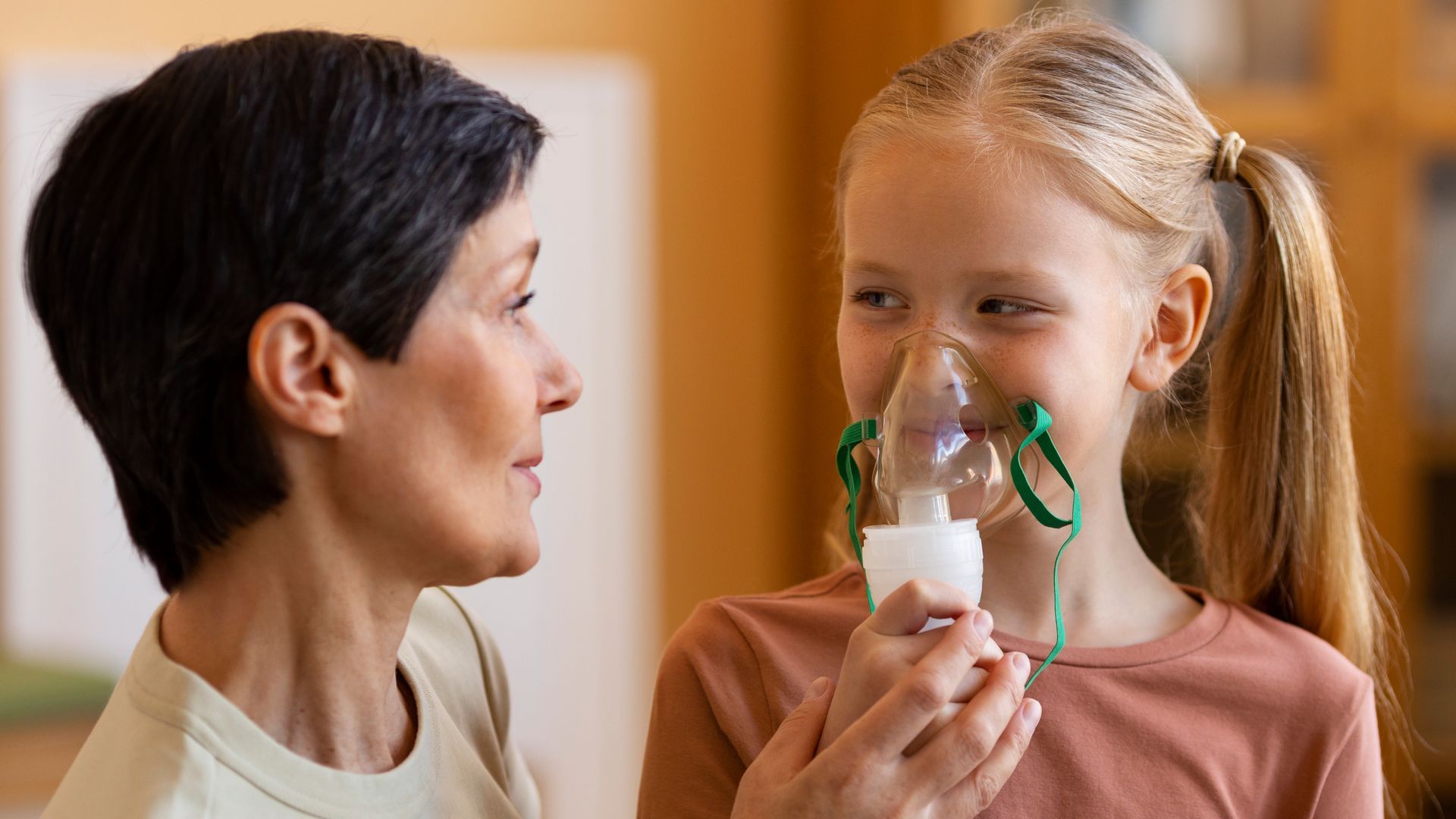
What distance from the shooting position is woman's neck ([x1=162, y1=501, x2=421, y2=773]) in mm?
909

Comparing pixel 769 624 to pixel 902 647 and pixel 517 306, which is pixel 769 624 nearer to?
pixel 902 647

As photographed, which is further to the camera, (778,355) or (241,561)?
(778,355)

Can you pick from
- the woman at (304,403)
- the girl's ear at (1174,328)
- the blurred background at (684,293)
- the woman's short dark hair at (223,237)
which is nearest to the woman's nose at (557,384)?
the woman at (304,403)

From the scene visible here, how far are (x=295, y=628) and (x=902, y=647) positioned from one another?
0.39 metres

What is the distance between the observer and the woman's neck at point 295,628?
0.91 metres

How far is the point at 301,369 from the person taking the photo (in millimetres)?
875

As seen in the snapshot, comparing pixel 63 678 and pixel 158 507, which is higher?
pixel 158 507

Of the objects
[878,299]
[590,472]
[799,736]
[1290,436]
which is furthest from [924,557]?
[590,472]

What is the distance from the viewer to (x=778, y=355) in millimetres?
3414

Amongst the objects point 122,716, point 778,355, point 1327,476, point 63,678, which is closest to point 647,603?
point 778,355

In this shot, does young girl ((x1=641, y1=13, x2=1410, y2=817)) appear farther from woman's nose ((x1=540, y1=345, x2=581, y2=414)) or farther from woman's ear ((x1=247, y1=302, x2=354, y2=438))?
woman's ear ((x1=247, y1=302, x2=354, y2=438))

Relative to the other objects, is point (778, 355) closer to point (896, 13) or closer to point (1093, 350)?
point (896, 13)

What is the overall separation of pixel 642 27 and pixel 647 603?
1307 millimetres

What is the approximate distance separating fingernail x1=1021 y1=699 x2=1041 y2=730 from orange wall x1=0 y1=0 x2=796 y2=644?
241 centimetres
